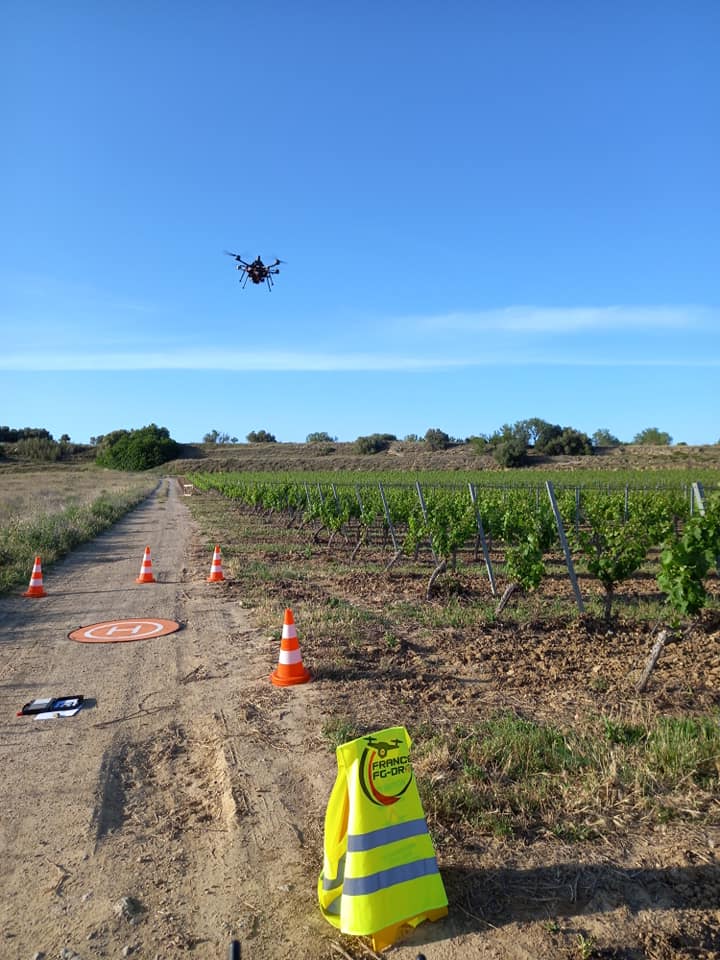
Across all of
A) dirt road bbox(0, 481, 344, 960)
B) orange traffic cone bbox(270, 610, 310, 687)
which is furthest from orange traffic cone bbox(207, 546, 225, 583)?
orange traffic cone bbox(270, 610, 310, 687)

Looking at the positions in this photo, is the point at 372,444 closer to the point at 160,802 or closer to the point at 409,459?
the point at 409,459

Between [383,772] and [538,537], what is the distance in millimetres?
7363

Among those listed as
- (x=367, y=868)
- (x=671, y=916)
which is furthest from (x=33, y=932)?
(x=671, y=916)

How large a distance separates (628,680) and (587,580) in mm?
6932

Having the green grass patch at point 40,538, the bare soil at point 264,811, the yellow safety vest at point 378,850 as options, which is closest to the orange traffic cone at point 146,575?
the green grass patch at point 40,538

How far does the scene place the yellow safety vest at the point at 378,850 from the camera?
2.71 metres

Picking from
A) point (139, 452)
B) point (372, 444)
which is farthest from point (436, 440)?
point (139, 452)

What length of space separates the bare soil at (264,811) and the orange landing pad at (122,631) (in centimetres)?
21

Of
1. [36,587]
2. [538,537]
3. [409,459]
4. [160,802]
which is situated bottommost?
[160,802]

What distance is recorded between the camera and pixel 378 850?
2.79 m

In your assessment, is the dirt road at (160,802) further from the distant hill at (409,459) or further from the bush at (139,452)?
the bush at (139,452)

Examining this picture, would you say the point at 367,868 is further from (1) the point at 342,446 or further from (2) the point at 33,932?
(1) the point at 342,446

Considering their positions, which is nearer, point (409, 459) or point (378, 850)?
point (378, 850)

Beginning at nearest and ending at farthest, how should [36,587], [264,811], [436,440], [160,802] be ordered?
1. [264,811]
2. [160,802]
3. [36,587]
4. [436,440]
